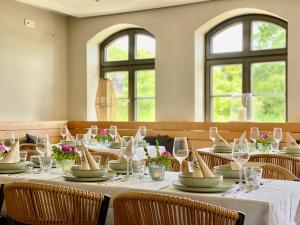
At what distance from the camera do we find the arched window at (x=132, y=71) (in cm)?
788

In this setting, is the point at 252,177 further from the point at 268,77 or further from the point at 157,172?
the point at 268,77

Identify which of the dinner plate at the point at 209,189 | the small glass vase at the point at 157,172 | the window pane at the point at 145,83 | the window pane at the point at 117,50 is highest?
the window pane at the point at 117,50

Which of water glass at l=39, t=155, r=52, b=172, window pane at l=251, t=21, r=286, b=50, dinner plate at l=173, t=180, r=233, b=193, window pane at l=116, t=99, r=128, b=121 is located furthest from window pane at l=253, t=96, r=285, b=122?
dinner plate at l=173, t=180, r=233, b=193

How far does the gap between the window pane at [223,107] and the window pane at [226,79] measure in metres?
0.11

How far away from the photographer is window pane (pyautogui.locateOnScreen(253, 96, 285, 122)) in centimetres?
675

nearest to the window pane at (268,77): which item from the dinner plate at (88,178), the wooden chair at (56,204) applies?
the dinner plate at (88,178)

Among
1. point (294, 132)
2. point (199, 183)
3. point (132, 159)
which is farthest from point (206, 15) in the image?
point (199, 183)

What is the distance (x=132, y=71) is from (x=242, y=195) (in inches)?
241

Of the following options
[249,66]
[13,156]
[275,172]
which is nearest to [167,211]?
[275,172]

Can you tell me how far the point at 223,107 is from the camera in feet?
23.7

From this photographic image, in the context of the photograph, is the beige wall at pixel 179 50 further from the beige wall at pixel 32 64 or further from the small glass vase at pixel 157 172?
the small glass vase at pixel 157 172

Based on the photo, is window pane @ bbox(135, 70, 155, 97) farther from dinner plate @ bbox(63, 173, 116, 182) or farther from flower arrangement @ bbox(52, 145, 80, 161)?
dinner plate @ bbox(63, 173, 116, 182)

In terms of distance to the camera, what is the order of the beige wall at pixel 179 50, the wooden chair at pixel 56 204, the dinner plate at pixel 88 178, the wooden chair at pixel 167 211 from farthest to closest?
the beige wall at pixel 179 50 → the dinner plate at pixel 88 178 → the wooden chair at pixel 56 204 → the wooden chair at pixel 167 211

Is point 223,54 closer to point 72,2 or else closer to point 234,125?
point 234,125
